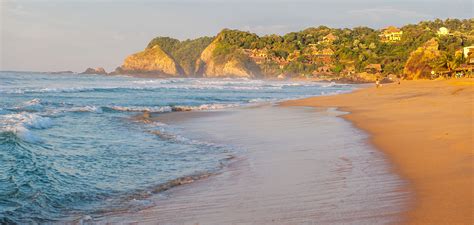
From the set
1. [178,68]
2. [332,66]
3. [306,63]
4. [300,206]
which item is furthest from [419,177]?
[178,68]

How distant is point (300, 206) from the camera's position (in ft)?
19.0

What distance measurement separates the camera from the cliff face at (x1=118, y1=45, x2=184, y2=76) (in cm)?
17362

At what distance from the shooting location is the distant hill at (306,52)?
108m

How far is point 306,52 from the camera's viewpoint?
144m

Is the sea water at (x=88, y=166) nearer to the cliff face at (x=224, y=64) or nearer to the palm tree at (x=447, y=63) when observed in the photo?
the palm tree at (x=447, y=63)

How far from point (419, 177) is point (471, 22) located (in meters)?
183

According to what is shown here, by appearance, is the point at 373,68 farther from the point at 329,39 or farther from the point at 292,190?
the point at 292,190

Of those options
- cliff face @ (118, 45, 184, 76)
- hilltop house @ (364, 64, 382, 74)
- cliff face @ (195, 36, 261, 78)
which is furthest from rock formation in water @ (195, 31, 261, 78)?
hilltop house @ (364, 64, 382, 74)

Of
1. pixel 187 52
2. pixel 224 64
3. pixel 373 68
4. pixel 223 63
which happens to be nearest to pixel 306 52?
pixel 224 64

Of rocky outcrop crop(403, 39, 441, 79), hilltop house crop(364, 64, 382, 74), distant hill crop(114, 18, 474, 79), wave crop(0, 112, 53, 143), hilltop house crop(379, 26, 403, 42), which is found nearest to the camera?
wave crop(0, 112, 53, 143)

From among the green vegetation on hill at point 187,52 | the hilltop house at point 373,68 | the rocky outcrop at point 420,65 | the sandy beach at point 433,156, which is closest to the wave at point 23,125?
the sandy beach at point 433,156

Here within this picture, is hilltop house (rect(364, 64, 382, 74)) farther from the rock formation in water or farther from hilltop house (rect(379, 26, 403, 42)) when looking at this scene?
the rock formation in water

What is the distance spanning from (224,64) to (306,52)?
25.0m

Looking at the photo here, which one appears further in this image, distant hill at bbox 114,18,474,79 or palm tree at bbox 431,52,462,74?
distant hill at bbox 114,18,474,79
